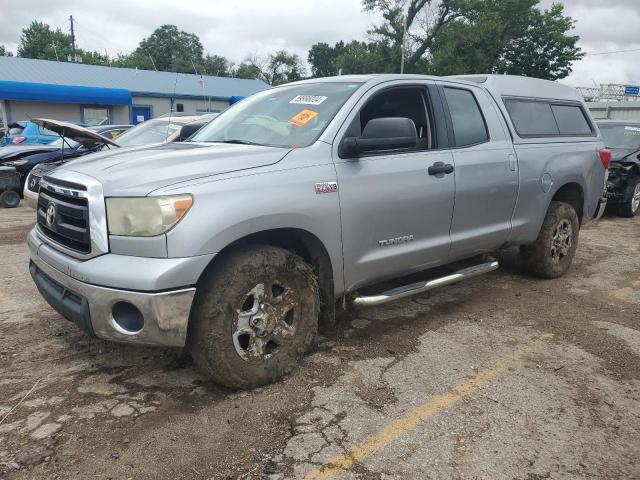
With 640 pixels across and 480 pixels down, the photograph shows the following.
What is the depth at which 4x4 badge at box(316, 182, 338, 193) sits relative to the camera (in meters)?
3.19

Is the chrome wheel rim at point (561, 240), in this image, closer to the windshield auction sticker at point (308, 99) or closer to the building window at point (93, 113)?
the windshield auction sticker at point (308, 99)

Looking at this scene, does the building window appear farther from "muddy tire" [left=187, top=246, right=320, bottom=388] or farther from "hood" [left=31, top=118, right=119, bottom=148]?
"muddy tire" [left=187, top=246, right=320, bottom=388]

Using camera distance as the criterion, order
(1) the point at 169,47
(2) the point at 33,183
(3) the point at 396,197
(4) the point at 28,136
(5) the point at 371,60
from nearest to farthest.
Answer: (3) the point at 396,197
(2) the point at 33,183
(4) the point at 28,136
(5) the point at 371,60
(1) the point at 169,47

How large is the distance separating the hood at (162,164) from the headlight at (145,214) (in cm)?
5

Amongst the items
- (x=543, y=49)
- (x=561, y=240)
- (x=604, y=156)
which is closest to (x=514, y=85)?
(x=604, y=156)

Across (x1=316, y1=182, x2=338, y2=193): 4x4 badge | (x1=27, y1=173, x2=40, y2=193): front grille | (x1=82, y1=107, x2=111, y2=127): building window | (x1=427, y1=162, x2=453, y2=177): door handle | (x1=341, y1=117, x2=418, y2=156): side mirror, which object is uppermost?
(x1=82, y1=107, x2=111, y2=127): building window

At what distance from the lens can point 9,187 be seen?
9.53 meters

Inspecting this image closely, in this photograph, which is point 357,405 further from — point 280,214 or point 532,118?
point 532,118

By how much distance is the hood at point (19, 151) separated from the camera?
995 centimetres

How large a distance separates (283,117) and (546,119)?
2.94 m

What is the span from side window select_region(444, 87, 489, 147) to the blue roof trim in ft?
84.7

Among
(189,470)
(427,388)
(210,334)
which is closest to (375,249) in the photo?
(427,388)

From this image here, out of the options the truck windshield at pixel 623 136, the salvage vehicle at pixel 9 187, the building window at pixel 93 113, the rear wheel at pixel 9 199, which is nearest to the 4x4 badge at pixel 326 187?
the salvage vehicle at pixel 9 187

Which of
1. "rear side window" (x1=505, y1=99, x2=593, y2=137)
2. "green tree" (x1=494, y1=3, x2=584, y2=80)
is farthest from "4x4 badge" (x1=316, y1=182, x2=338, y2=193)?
"green tree" (x1=494, y1=3, x2=584, y2=80)
